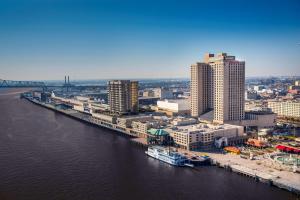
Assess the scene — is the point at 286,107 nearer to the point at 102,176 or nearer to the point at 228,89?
the point at 228,89

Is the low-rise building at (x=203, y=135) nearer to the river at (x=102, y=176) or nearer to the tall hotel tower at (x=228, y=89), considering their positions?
the river at (x=102, y=176)

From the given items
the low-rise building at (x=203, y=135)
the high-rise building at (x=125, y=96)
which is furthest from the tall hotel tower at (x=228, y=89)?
the high-rise building at (x=125, y=96)

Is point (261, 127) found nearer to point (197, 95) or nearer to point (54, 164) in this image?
point (197, 95)

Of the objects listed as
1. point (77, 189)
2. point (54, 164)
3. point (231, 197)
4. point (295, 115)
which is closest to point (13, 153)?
point (54, 164)

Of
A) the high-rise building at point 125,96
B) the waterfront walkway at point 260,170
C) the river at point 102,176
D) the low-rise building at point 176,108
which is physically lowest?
the river at point 102,176

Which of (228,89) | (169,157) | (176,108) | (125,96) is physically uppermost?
(228,89)

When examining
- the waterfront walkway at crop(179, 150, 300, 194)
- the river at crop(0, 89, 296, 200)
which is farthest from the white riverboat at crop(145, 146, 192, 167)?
the waterfront walkway at crop(179, 150, 300, 194)

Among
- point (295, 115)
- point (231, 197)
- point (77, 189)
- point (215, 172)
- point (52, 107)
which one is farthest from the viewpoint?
point (52, 107)

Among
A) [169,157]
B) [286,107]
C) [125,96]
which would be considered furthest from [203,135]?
[286,107]

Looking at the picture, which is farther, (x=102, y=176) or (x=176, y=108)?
(x=176, y=108)

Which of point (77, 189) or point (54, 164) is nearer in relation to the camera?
point (77, 189)

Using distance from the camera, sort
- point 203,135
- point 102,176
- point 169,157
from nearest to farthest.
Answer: point 102,176 < point 169,157 < point 203,135
